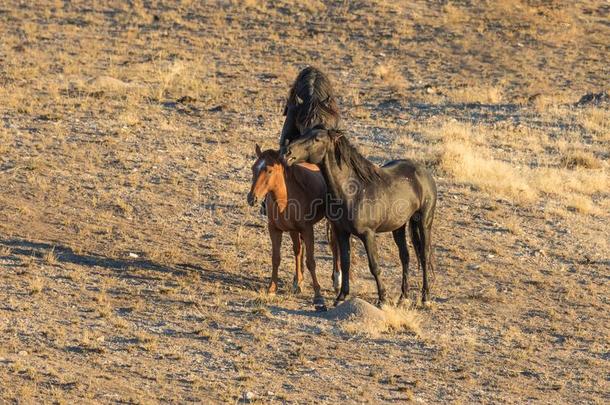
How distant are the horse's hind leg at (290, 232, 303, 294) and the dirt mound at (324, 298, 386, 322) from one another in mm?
947

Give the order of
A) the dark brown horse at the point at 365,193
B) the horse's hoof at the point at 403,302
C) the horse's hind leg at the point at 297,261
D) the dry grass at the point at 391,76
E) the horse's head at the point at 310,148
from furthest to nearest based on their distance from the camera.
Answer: the dry grass at the point at 391,76 → the horse's hind leg at the point at 297,261 → the horse's hoof at the point at 403,302 → the dark brown horse at the point at 365,193 → the horse's head at the point at 310,148

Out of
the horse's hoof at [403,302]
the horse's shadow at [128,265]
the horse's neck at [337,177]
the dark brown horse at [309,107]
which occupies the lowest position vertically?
the horse's shadow at [128,265]

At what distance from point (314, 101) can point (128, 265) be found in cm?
311

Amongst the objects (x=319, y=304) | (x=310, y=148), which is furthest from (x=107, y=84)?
(x=310, y=148)

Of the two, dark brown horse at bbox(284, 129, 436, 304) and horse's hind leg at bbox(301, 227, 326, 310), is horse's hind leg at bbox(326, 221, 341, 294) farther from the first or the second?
dark brown horse at bbox(284, 129, 436, 304)

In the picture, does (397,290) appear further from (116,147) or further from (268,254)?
(116,147)

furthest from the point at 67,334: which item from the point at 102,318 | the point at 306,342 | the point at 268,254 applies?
the point at 268,254

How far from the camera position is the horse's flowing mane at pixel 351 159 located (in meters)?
12.3

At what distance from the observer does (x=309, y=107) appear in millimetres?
13094

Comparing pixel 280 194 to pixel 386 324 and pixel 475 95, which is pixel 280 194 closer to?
pixel 386 324

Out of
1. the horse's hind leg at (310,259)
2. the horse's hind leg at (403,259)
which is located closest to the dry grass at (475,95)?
the horse's hind leg at (403,259)

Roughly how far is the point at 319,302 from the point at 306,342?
4.07 ft

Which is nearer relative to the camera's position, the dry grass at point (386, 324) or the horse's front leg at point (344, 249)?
the dry grass at point (386, 324)

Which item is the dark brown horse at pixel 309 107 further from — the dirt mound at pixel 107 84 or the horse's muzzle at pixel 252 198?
the dirt mound at pixel 107 84
